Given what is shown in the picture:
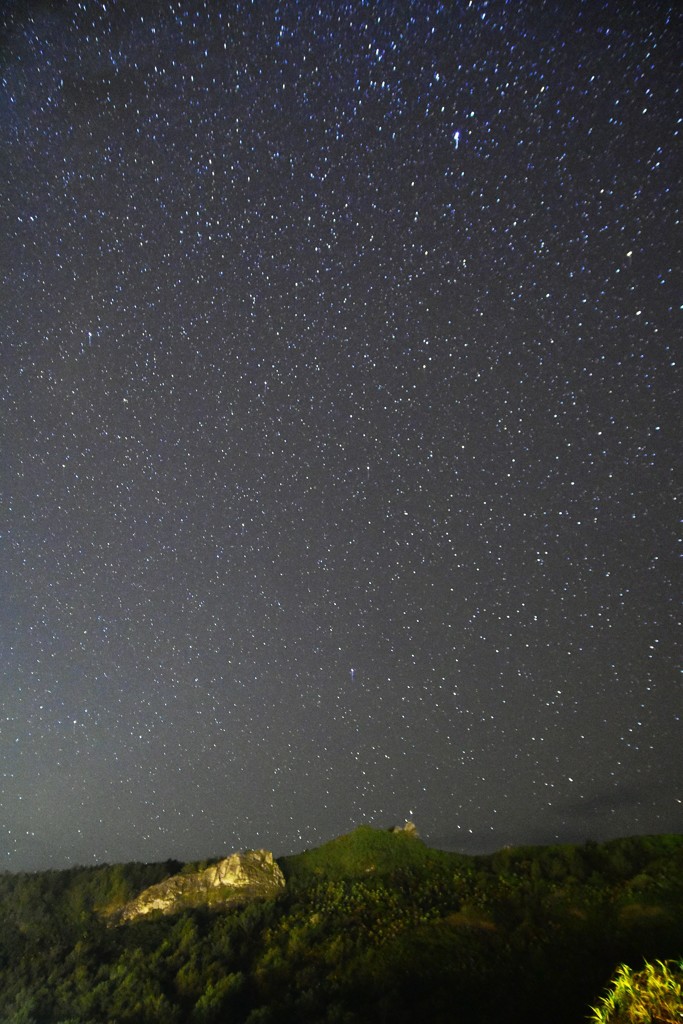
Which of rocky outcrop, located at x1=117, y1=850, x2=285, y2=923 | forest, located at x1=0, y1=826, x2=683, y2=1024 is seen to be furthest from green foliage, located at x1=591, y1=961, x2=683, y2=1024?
rocky outcrop, located at x1=117, y1=850, x2=285, y2=923

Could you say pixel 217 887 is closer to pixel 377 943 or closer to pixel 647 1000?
pixel 377 943

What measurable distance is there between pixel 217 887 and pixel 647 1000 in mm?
16354

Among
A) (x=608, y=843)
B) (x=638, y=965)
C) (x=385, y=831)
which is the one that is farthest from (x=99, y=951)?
(x=608, y=843)

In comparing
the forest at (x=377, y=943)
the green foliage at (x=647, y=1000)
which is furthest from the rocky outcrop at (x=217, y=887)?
the green foliage at (x=647, y=1000)

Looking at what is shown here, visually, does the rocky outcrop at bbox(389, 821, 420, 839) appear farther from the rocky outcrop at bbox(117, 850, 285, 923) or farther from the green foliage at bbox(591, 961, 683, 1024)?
the green foliage at bbox(591, 961, 683, 1024)

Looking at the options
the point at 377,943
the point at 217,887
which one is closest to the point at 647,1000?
the point at 377,943

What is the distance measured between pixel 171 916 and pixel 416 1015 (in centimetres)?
993

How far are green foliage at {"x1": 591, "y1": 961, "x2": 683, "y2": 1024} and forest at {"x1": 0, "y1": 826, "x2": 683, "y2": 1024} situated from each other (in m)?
0.42

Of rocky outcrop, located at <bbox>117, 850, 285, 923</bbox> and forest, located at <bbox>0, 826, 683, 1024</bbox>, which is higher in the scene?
rocky outcrop, located at <bbox>117, 850, 285, 923</bbox>

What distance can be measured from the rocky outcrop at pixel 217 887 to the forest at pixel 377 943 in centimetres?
49

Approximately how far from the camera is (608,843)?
18562mm

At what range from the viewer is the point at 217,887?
20094 mm

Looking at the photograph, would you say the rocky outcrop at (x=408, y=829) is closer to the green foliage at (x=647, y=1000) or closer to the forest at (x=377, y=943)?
the forest at (x=377, y=943)

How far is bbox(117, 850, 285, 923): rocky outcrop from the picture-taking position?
64.0 ft
